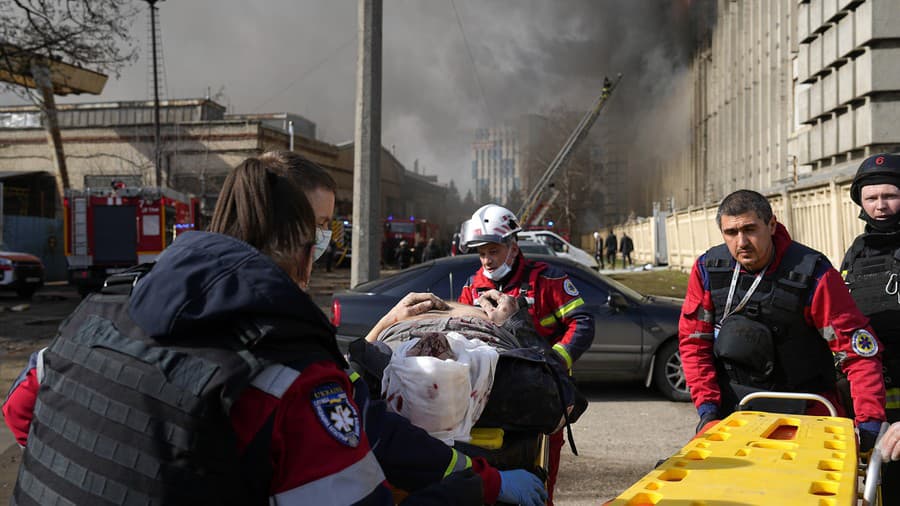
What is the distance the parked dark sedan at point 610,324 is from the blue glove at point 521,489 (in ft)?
16.6

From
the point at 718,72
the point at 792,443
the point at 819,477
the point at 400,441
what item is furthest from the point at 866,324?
the point at 718,72

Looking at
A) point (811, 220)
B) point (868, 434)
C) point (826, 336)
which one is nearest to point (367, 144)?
point (826, 336)

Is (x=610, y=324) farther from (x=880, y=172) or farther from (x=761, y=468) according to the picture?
(x=761, y=468)

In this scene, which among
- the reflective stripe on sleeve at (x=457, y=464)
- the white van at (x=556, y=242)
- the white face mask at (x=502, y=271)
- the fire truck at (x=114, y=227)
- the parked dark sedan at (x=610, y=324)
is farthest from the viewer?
the white van at (x=556, y=242)

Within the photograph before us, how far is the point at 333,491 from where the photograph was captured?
4.09ft

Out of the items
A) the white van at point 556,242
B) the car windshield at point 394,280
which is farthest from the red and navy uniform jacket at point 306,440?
the white van at point 556,242

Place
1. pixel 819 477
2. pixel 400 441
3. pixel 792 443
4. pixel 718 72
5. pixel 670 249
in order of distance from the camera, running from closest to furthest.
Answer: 1. pixel 400 441
2. pixel 819 477
3. pixel 792 443
4. pixel 670 249
5. pixel 718 72

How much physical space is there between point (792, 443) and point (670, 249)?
27251 mm

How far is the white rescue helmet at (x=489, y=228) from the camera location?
12.0ft

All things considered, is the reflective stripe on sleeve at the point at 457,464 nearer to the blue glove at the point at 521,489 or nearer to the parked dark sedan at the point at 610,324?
the blue glove at the point at 521,489

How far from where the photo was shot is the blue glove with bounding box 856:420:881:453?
2.72m

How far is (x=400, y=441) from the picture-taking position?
168 centimetres

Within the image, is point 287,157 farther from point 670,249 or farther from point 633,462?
point 670,249

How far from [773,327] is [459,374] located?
161 cm
